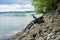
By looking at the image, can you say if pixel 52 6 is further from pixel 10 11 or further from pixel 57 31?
pixel 10 11

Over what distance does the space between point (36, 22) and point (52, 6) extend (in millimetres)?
1110

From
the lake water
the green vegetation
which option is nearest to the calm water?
the lake water

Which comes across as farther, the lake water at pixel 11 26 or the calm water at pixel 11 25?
the calm water at pixel 11 25

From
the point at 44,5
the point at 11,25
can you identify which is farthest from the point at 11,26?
the point at 44,5

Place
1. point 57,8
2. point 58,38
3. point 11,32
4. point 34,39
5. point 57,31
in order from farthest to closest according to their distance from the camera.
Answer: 1. point 11,32
2. point 57,8
3. point 34,39
4. point 57,31
5. point 58,38

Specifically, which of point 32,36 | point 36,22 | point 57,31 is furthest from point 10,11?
point 57,31

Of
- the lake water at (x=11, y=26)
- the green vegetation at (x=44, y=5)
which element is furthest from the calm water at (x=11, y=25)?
the green vegetation at (x=44, y=5)

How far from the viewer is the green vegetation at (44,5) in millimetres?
9479

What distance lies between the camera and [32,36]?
25.2 ft

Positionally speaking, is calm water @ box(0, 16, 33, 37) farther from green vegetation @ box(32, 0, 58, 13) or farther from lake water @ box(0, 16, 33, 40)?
green vegetation @ box(32, 0, 58, 13)

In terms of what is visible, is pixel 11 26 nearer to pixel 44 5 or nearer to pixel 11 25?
pixel 11 25

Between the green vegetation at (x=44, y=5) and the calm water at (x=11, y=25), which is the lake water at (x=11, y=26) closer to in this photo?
the calm water at (x=11, y=25)

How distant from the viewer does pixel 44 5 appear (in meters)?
9.80

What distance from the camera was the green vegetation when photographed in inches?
373
